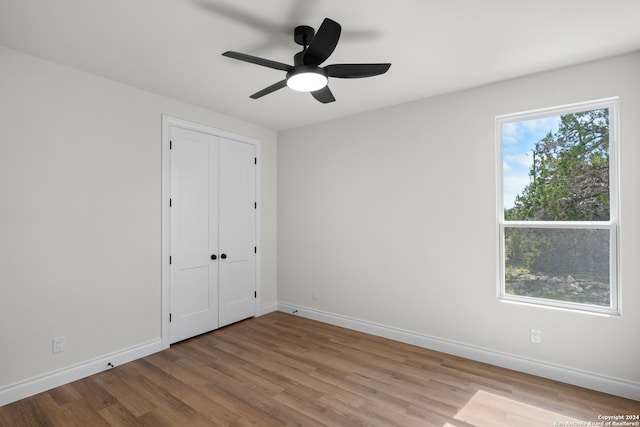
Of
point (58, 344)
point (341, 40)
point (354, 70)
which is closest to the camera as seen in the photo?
point (354, 70)

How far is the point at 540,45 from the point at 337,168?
238 cm

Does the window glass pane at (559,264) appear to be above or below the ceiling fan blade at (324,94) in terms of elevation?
below

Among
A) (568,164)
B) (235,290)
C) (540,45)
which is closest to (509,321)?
(568,164)

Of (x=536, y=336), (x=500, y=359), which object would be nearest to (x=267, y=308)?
(x=500, y=359)

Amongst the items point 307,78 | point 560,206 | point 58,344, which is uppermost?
point 307,78

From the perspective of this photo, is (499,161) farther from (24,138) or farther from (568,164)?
(24,138)

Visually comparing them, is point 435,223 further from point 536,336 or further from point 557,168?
point 536,336

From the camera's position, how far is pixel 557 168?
279 cm

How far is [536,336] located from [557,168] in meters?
1.50

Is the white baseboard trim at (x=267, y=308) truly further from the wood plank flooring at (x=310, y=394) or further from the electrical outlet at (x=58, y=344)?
the electrical outlet at (x=58, y=344)

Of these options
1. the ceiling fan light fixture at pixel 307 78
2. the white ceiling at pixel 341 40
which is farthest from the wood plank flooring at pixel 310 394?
the white ceiling at pixel 341 40

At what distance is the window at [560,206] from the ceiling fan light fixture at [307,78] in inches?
75.1

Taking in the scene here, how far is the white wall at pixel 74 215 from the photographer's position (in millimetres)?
2418

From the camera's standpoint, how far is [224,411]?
89.5 inches
